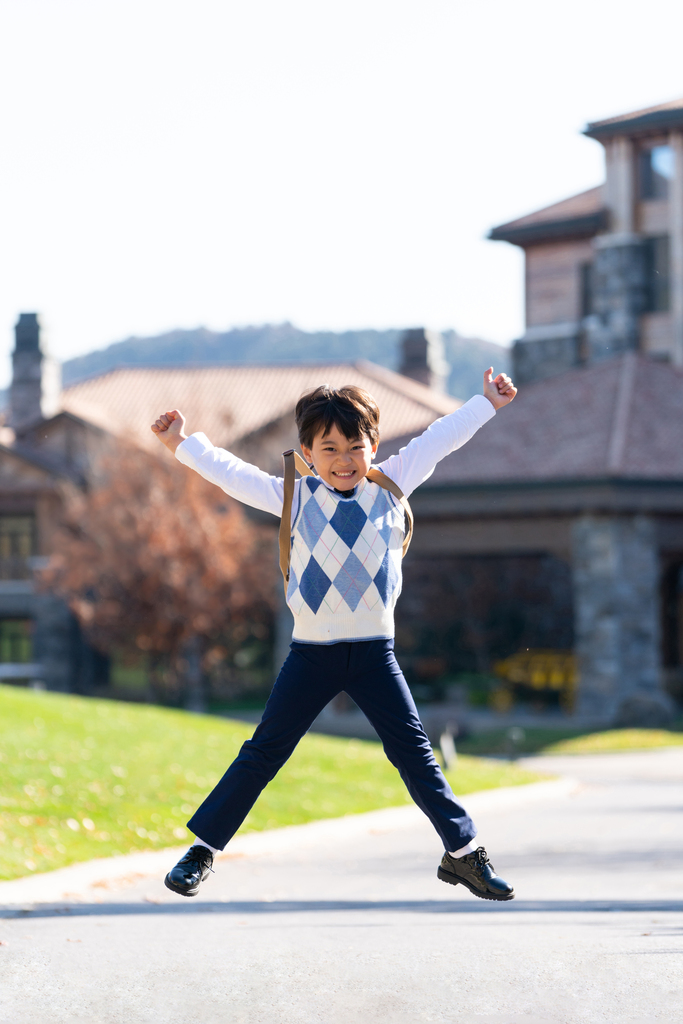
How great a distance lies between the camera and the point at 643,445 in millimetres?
22453

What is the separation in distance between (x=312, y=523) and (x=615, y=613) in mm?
18075

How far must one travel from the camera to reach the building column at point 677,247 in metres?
29.5

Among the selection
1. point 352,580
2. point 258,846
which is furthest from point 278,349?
point 352,580

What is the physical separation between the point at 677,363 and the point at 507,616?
7134 mm

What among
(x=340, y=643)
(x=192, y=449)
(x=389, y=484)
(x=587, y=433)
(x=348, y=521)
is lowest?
(x=340, y=643)

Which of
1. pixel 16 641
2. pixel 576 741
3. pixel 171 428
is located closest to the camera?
pixel 171 428

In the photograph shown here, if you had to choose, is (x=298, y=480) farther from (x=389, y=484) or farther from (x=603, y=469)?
(x=603, y=469)

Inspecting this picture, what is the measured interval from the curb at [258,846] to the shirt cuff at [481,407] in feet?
13.3

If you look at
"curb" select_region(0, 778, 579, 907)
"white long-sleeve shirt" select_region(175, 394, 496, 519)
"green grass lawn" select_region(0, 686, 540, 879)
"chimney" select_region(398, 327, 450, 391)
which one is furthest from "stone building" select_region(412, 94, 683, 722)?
"white long-sleeve shirt" select_region(175, 394, 496, 519)

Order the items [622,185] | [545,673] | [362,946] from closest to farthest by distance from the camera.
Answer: [362,946] → [545,673] → [622,185]

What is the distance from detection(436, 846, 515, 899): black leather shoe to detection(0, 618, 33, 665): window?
32.7 metres

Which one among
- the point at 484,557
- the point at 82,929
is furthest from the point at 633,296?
the point at 82,929

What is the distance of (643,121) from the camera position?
2966 cm

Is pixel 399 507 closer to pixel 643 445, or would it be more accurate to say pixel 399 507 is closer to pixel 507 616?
pixel 643 445
